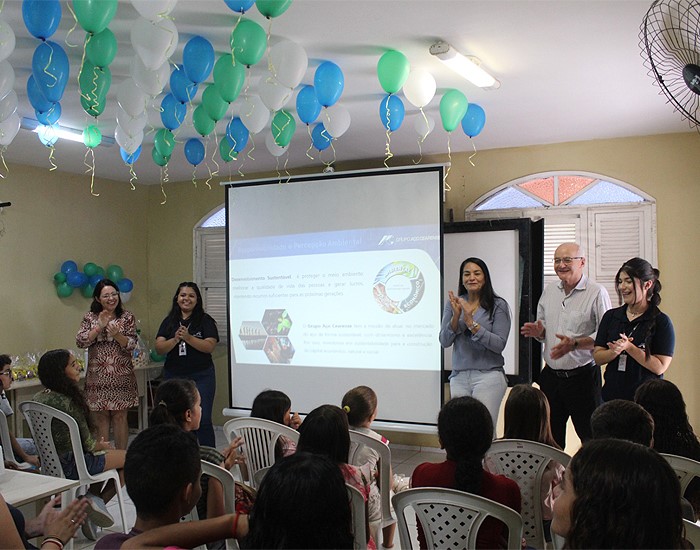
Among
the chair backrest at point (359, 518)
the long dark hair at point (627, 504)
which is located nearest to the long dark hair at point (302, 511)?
the long dark hair at point (627, 504)

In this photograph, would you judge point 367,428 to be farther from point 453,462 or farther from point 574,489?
point 574,489

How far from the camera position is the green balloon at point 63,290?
6129 mm

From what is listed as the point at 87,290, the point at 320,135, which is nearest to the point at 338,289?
the point at 320,135

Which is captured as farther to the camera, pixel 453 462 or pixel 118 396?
pixel 118 396

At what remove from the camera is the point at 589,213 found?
16.7 feet

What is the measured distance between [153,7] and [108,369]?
3.10 metres

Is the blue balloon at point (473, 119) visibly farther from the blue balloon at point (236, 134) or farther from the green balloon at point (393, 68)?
the blue balloon at point (236, 134)

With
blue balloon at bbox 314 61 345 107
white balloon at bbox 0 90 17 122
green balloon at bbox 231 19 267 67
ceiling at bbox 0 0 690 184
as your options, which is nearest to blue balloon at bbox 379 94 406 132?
ceiling at bbox 0 0 690 184

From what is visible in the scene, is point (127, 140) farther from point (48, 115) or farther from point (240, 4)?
point (240, 4)

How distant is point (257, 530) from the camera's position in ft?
4.34

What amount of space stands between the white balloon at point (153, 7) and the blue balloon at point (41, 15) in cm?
35

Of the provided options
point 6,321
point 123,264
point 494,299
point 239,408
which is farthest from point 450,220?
point 6,321

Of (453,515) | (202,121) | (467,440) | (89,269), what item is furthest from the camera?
(89,269)

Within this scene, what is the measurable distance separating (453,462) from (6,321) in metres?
4.99
